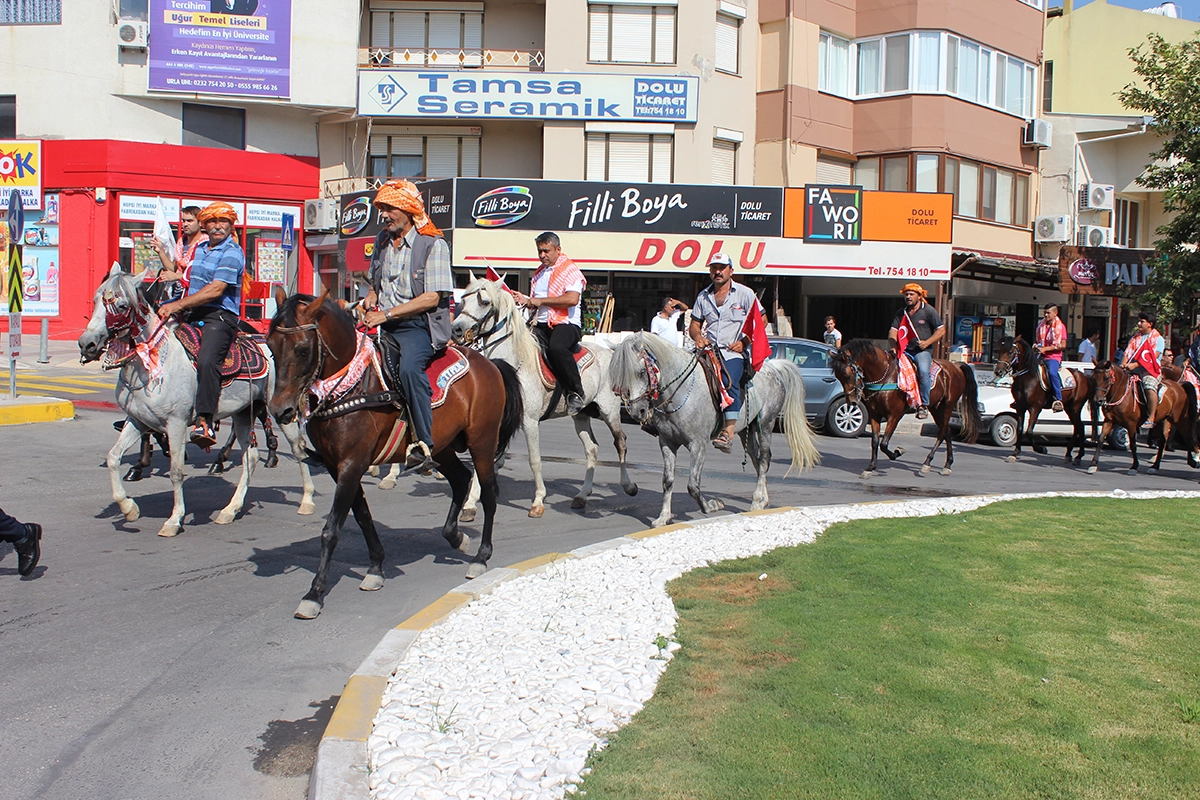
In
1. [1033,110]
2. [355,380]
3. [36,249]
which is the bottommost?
[355,380]

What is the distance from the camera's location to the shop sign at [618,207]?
2745 cm

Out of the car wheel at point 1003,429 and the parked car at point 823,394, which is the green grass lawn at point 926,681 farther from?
the car wheel at point 1003,429

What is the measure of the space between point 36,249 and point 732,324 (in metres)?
26.8

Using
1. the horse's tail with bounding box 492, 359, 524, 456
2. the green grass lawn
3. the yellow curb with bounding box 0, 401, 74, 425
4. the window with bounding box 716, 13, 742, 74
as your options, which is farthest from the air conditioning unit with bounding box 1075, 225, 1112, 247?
the horse's tail with bounding box 492, 359, 524, 456

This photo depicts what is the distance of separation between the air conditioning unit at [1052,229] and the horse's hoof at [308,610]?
1272 inches

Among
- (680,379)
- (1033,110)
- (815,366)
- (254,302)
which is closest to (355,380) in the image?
(680,379)

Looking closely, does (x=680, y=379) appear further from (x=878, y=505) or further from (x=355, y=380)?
(x=355, y=380)

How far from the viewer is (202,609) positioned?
6703 mm

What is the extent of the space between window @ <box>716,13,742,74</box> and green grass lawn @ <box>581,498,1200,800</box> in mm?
25118

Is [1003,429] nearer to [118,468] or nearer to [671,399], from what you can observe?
[671,399]

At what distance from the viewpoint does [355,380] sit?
681cm

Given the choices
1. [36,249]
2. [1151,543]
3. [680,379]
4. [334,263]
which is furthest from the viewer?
[334,263]

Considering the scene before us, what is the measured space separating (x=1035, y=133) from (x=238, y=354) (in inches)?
1227

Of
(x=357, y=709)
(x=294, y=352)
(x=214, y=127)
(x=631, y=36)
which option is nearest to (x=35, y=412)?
(x=294, y=352)
